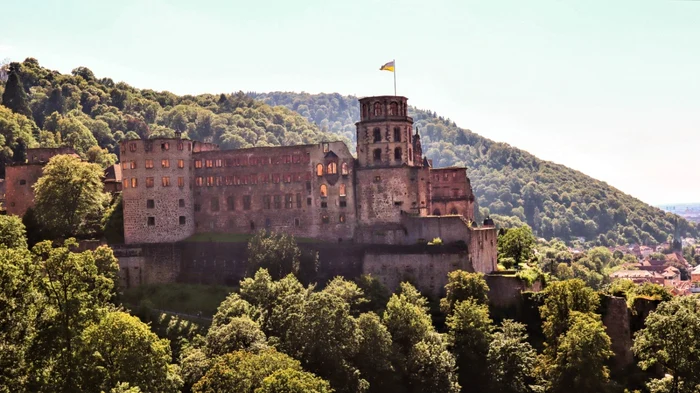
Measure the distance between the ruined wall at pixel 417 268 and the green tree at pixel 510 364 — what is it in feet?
29.8

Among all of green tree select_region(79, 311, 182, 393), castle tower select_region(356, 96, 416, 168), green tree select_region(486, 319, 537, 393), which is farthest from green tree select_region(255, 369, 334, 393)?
castle tower select_region(356, 96, 416, 168)

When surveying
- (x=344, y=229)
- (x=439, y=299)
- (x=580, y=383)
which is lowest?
(x=580, y=383)

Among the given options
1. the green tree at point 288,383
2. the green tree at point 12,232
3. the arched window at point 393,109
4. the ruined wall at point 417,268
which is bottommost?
the green tree at point 288,383

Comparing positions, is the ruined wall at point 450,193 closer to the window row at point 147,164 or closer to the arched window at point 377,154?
the arched window at point 377,154

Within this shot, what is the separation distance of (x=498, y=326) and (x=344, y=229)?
18.5 metres

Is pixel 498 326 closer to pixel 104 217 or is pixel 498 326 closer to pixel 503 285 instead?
pixel 503 285

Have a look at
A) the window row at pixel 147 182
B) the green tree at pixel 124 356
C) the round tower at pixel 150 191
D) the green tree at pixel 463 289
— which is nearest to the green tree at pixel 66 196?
the window row at pixel 147 182

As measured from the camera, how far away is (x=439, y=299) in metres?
79.4

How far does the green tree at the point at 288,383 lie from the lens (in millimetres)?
54812

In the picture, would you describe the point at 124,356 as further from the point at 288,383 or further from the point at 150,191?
the point at 150,191

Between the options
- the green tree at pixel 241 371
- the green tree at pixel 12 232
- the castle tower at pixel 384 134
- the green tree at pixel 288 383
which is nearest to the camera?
the green tree at pixel 288 383

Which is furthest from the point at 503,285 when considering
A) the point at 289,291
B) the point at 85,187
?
the point at 85,187

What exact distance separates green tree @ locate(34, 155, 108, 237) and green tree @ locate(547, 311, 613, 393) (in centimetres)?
4545

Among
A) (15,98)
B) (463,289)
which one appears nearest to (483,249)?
(463,289)
